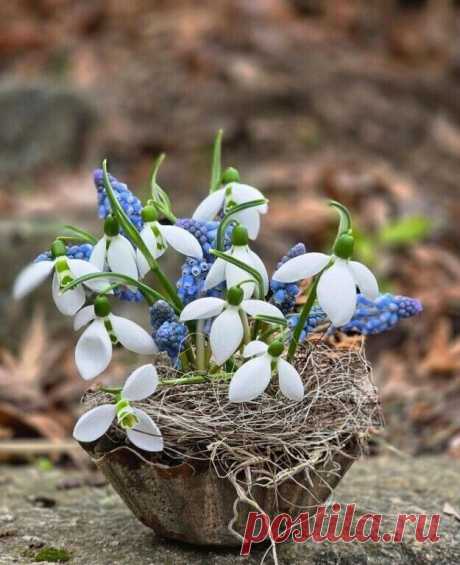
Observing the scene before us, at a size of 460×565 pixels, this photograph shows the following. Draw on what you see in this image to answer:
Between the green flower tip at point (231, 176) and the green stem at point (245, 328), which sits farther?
the green flower tip at point (231, 176)

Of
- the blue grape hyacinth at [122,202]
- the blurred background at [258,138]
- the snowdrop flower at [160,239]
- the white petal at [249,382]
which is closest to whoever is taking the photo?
the white petal at [249,382]

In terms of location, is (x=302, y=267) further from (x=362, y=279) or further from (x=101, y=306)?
(x=101, y=306)

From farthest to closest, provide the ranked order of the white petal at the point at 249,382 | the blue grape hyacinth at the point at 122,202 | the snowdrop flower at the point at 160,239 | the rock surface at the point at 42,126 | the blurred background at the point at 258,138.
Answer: the rock surface at the point at 42,126
the blurred background at the point at 258,138
the blue grape hyacinth at the point at 122,202
the snowdrop flower at the point at 160,239
the white petal at the point at 249,382

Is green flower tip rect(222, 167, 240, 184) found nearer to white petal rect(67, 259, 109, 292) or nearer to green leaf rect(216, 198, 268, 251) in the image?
green leaf rect(216, 198, 268, 251)

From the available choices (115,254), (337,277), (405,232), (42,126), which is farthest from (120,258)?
(42,126)

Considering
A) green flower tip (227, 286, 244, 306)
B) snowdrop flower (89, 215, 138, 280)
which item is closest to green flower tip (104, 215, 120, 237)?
snowdrop flower (89, 215, 138, 280)

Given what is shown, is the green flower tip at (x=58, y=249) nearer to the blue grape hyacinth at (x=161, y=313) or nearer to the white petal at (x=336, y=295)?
the blue grape hyacinth at (x=161, y=313)

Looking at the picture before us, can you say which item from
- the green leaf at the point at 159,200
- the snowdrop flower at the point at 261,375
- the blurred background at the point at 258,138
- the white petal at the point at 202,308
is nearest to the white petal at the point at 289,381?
the snowdrop flower at the point at 261,375

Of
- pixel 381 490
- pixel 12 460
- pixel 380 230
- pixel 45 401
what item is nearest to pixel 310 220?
pixel 380 230
